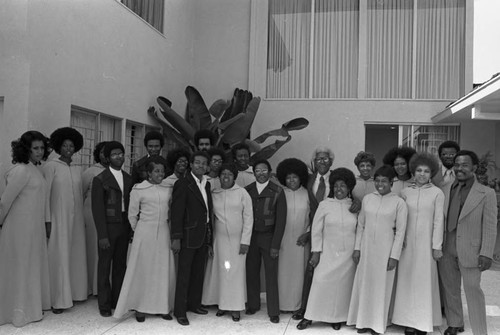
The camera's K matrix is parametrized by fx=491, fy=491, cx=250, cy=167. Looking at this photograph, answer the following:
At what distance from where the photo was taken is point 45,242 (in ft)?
16.6

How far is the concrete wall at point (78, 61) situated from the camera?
18.3 feet

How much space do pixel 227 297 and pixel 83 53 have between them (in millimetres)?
3896

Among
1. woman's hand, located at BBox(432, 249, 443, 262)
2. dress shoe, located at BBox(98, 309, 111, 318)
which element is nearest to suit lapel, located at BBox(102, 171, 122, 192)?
dress shoe, located at BBox(98, 309, 111, 318)

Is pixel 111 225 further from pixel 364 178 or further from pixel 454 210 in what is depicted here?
pixel 454 210

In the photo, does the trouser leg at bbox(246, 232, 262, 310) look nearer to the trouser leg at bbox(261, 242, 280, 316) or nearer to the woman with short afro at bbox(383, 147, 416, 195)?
the trouser leg at bbox(261, 242, 280, 316)

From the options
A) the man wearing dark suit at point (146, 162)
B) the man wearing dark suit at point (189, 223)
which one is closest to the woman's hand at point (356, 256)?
the man wearing dark suit at point (189, 223)

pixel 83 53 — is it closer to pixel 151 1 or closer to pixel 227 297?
pixel 151 1

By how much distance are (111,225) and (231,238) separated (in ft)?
4.21

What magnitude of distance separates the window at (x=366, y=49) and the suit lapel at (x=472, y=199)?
20.1 ft

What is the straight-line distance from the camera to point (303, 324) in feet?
16.2

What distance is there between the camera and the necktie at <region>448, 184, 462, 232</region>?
480 cm

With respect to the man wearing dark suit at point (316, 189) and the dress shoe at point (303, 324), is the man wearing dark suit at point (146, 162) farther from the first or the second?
the dress shoe at point (303, 324)

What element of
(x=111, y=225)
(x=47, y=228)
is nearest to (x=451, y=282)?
(x=111, y=225)

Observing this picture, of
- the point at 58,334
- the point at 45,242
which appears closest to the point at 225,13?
the point at 45,242
